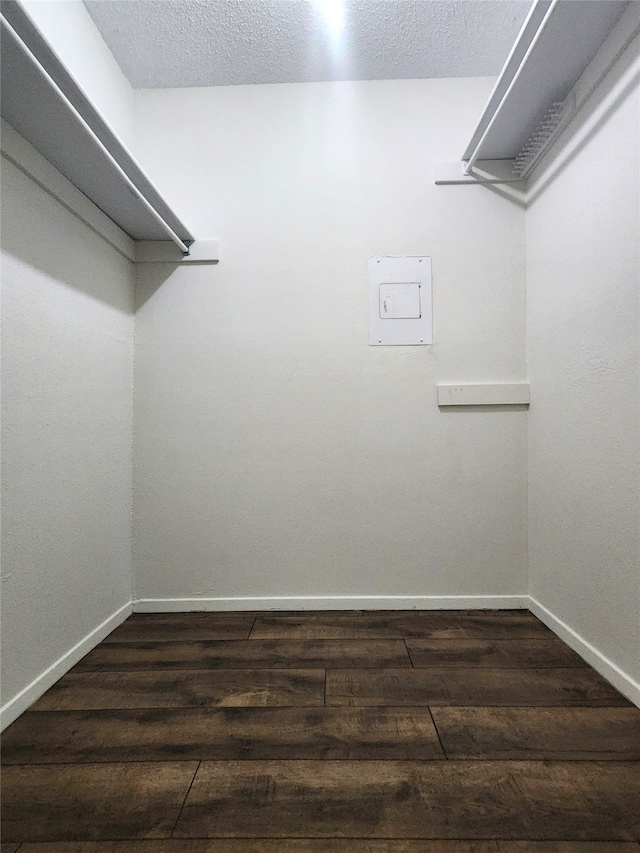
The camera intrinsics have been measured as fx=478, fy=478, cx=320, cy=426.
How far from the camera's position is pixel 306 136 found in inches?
96.7

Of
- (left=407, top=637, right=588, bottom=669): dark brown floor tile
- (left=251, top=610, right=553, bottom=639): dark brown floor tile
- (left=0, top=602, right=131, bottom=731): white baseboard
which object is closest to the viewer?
(left=0, top=602, right=131, bottom=731): white baseboard

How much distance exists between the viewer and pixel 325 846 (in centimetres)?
98

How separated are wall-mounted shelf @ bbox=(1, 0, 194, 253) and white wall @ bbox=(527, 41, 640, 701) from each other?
5.51ft

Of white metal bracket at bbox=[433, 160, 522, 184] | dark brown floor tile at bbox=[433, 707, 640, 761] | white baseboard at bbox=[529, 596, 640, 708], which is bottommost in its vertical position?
dark brown floor tile at bbox=[433, 707, 640, 761]

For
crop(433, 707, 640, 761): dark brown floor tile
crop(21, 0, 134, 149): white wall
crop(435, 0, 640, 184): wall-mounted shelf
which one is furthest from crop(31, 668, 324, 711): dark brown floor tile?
crop(435, 0, 640, 184): wall-mounted shelf

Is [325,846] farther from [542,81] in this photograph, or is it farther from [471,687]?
[542,81]

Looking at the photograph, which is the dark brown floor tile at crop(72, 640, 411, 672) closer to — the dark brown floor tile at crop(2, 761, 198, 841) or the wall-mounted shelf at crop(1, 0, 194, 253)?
the dark brown floor tile at crop(2, 761, 198, 841)

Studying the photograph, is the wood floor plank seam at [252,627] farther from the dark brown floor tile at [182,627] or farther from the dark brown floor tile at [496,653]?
the dark brown floor tile at [496,653]

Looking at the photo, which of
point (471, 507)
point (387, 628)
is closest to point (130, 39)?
point (471, 507)

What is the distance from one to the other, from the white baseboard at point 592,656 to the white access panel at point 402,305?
138cm

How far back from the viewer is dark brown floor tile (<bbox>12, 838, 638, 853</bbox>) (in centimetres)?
97

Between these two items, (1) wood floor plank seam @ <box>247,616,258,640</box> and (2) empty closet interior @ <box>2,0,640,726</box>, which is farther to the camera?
(2) empty closet interior @ <box>2,0,640,726</box>

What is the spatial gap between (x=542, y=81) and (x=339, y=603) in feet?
7.82

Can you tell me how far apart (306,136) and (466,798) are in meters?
2.74
